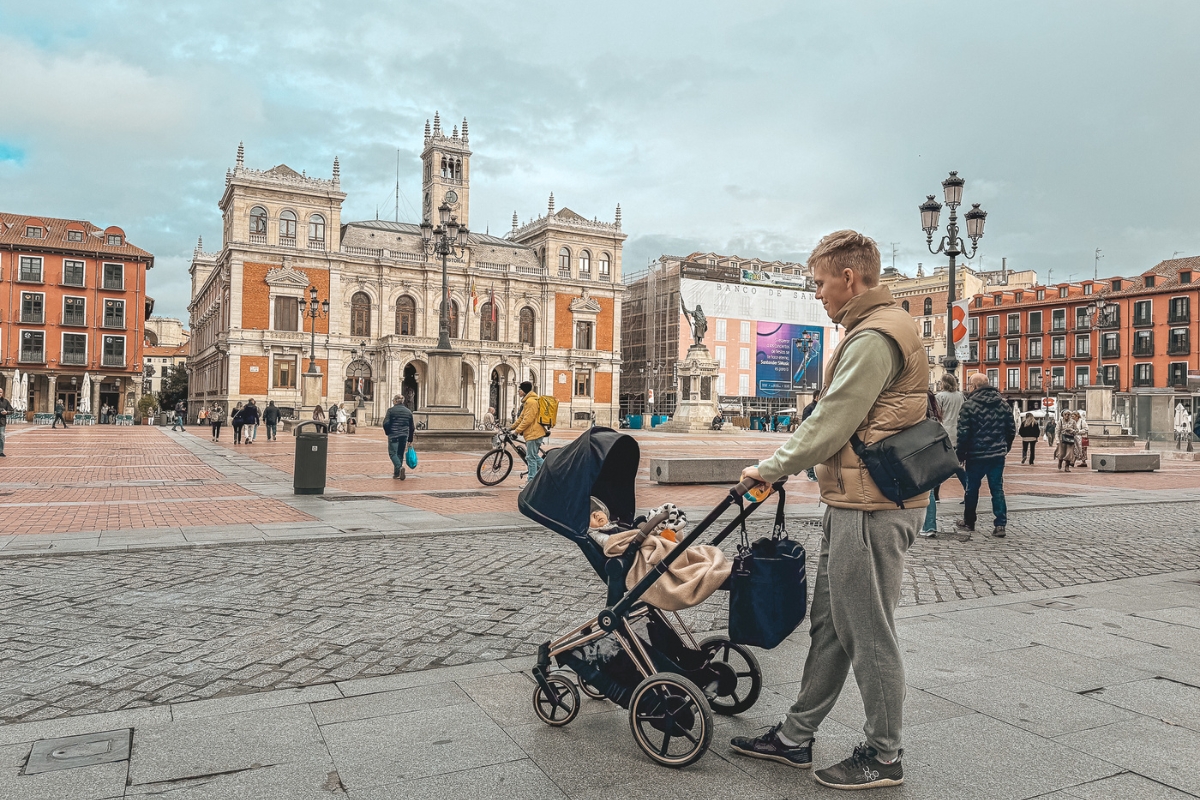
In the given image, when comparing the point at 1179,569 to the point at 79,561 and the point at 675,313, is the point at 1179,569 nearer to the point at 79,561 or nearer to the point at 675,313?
the point at 79,561

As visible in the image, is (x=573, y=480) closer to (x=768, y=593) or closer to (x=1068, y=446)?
(x=768, y=593)

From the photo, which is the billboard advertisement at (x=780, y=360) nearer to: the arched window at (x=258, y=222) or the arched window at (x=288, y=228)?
the arched window at (x=288, y=228)

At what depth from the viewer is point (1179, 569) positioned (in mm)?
6824

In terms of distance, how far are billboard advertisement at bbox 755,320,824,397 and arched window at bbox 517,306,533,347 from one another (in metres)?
19.1

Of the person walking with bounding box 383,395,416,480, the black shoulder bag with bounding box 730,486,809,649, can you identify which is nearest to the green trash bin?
the person walking with bounding box 383,395,416,480

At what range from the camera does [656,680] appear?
2918 millimetres

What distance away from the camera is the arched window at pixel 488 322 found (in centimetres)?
5981

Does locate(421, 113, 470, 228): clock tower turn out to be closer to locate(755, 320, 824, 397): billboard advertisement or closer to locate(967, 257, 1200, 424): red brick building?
locate(755, 320, 824, 397): billboard advertisement

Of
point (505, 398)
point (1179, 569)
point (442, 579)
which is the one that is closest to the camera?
point (442, 579)

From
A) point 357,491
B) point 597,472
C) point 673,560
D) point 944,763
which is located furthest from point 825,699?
point 357,491

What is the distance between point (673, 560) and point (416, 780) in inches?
45.5

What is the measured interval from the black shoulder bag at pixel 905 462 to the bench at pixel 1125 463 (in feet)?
59.7

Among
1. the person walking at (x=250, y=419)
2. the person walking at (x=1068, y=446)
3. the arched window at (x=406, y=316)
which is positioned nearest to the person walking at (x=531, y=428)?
the person walking at (x=1068, y=446)

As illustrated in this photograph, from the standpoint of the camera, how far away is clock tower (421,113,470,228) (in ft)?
209
